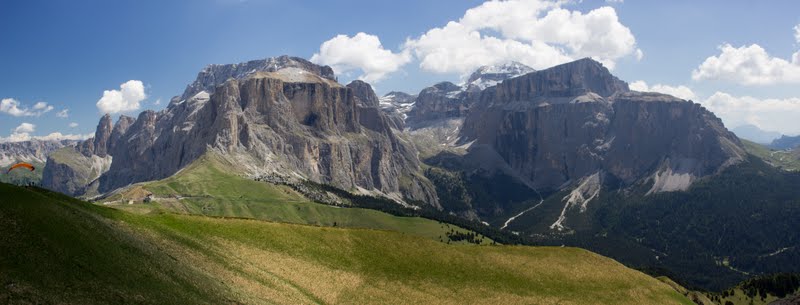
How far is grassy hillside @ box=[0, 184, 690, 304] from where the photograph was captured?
2272 inches

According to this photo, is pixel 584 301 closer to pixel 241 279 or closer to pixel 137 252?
pixel 241 279

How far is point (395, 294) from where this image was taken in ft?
303

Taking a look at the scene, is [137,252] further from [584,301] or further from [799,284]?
[799,284]

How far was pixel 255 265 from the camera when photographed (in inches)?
3521

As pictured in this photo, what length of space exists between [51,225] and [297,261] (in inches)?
1566

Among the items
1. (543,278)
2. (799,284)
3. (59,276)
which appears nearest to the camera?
(59,276)

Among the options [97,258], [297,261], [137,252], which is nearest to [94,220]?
[137,252]

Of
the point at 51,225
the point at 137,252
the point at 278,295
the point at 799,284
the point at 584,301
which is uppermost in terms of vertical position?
the point at 51,225

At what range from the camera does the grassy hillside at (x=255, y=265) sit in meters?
57.7

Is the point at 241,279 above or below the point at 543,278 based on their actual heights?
above

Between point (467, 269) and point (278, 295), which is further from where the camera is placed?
point (467, 269)

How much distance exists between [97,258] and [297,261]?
124 ft

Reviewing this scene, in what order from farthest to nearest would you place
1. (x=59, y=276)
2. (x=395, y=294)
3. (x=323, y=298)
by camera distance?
(x=395, y=294), (x=323, y=298), (x=59, y=276)

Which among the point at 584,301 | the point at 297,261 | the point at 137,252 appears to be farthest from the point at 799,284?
the point at 137,252
